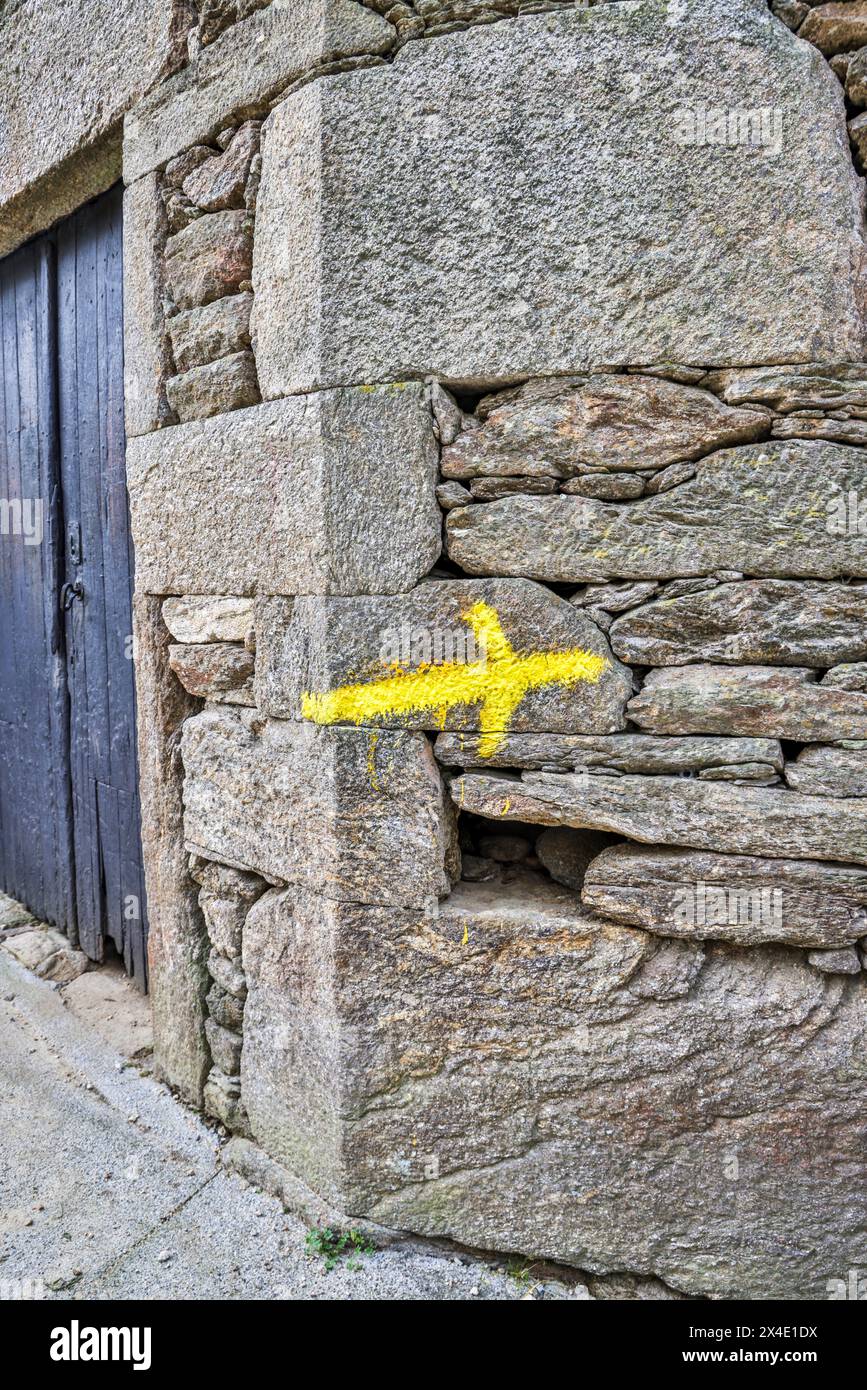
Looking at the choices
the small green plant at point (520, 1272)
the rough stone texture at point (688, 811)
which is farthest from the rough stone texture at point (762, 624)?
the small green plant at point (520, 1272)

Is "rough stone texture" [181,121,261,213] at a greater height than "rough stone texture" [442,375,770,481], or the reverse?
"rough stone texture" [181,121,261,213]

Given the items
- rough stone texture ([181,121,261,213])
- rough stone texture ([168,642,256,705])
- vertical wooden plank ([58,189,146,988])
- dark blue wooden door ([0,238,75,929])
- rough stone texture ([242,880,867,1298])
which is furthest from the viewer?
dark blue wooden door ([0,238,75,929])

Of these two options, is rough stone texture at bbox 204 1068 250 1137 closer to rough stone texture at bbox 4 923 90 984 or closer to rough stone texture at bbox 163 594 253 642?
rough stone texture at bbox 4 923 90 984

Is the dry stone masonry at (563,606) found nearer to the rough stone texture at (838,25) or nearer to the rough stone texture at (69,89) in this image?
the rough stone texture at (838,25)

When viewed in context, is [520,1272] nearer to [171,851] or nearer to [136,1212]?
[136,1212]

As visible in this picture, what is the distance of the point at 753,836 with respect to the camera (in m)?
1.55

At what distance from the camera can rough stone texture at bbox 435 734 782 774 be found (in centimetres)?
156

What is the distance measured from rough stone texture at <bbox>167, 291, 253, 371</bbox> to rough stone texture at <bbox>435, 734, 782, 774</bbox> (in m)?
1.10

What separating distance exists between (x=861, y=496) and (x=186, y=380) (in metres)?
1.59

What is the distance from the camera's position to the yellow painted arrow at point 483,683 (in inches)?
64.3

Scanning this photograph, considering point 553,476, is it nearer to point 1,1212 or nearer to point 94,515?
point 94,515

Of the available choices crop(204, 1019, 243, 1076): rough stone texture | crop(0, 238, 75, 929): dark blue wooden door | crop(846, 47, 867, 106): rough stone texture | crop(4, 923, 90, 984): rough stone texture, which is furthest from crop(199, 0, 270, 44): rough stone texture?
crop(4, 923, 90, 984): rough stone texture

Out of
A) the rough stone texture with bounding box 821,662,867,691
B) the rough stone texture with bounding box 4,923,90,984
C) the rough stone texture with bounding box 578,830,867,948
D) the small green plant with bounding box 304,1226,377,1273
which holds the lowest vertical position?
the small green plant with bounding box 304,1226,377,1273

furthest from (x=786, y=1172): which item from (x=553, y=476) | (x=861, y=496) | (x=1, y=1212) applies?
(x=1, y=1212)
